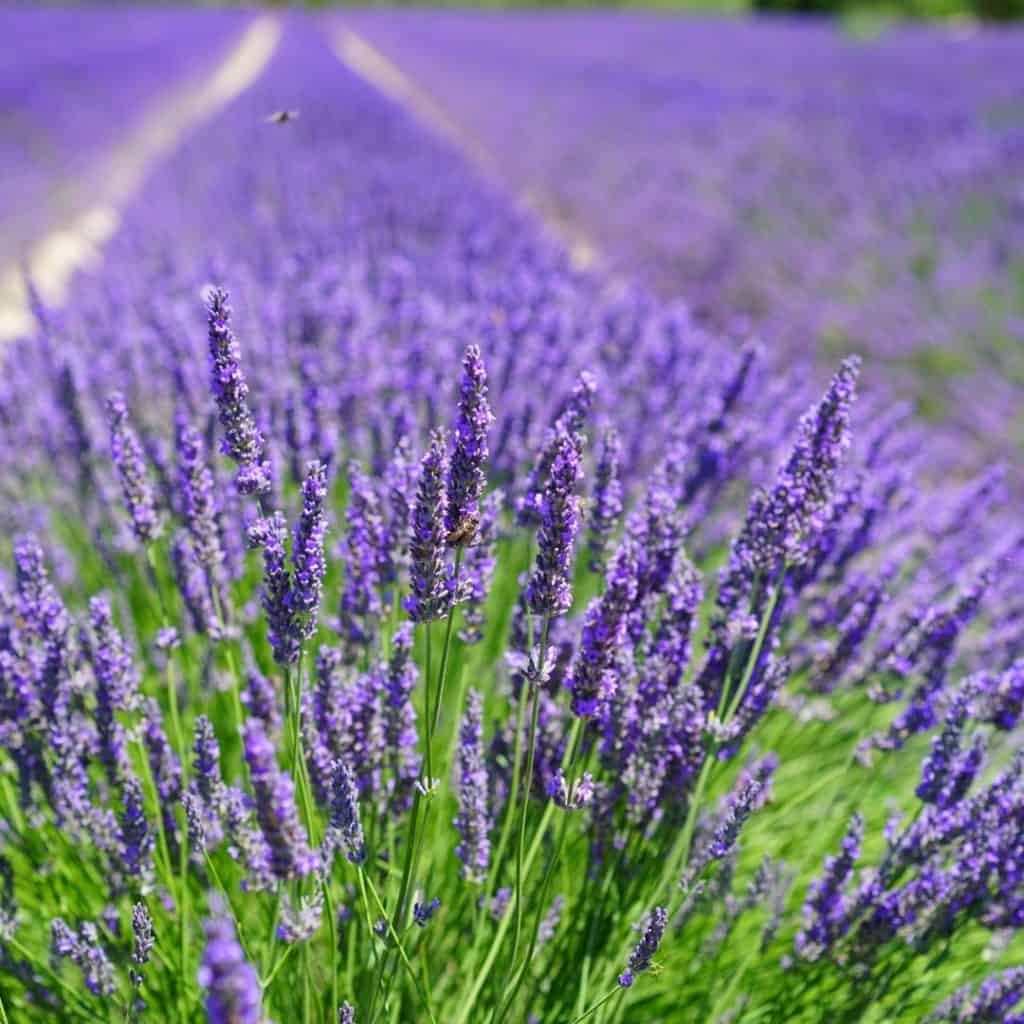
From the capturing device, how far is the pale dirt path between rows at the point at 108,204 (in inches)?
265

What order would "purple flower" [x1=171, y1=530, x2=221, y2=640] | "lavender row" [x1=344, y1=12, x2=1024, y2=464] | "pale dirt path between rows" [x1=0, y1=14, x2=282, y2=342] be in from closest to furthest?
"purple flower" [x1=171, y1=530, x2=221, y2=640]
"lavender row" [x1=344, y1=12, x2=1024, y2=464]
"pale dirt path between rows" [x1=0, y1=14, x2=282, y2=342]

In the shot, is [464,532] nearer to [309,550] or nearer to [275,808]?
[309,550]

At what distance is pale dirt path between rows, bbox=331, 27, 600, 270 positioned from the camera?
356 inches

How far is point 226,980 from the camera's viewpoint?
71cm

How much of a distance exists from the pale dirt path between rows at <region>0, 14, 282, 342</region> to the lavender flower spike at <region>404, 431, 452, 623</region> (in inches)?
85.2

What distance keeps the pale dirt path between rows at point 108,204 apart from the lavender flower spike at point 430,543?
2.16m

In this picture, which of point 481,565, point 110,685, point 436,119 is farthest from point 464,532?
point 436,119

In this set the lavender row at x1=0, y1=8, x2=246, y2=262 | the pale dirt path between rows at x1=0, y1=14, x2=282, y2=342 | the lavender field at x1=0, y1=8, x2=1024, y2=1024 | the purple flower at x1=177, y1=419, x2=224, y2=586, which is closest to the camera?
the lavender field at x1=0, y1=8, x2=1024, y2=1024

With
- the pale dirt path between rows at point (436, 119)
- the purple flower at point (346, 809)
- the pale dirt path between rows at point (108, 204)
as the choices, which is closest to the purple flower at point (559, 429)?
the purple flower at point (346, 809)

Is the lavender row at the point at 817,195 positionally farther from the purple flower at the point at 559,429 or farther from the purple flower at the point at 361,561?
the purple flower at the point at 361,561

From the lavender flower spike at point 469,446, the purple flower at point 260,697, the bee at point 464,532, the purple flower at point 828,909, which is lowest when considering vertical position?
the purple flower at point 828,909

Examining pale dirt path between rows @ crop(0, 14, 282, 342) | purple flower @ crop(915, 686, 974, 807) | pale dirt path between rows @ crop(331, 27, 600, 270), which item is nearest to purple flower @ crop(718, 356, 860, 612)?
purple flower @ crop(915, 686, 974, 807)

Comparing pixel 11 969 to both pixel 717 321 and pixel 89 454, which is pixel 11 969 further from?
pixel 717 321

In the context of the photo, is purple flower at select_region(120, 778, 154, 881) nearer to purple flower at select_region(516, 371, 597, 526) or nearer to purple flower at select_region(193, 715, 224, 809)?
purple flower at select_region(193, 715, 224, 809)
